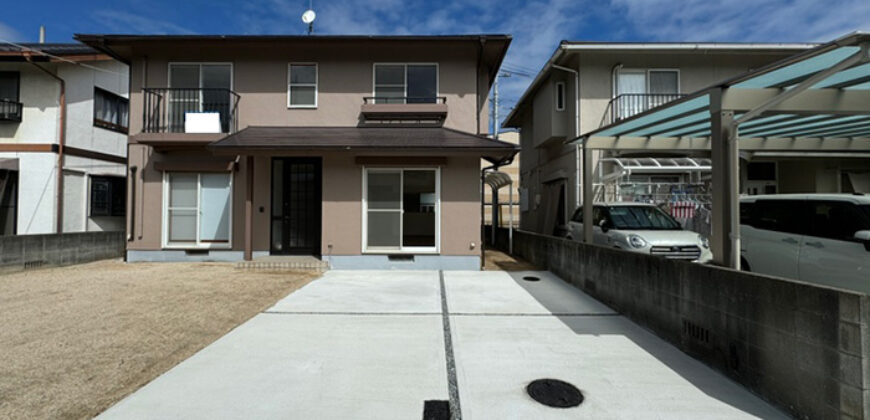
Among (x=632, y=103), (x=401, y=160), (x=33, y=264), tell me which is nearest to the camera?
(x=33, y=264)

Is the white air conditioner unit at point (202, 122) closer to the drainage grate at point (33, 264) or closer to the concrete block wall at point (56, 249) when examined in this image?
the concrete block wall at point (56, 249)

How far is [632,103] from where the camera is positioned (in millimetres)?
10984

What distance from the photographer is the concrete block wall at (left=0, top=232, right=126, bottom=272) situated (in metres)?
7.61

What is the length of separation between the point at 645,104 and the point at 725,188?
28.4 feet

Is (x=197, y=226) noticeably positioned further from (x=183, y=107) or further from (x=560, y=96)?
(x=560, y=96)

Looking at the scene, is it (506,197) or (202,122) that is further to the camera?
(506,197)


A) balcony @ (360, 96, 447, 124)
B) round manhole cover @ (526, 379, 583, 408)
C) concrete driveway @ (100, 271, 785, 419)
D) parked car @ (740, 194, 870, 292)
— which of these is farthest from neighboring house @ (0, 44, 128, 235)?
parked car @ (740, 194, 870, 292)

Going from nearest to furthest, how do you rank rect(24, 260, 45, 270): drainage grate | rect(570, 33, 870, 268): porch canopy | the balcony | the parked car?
rect(570, 33, 870, 268): porch canopy
the parked car
rect(24, 260, 45, 270): drainage grate
the balcony

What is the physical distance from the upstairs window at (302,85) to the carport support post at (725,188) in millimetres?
8187

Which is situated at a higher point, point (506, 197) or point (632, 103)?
point (632, 103)

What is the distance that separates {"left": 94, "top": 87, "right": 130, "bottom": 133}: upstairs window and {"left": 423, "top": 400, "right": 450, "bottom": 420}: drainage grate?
14284 millimetres

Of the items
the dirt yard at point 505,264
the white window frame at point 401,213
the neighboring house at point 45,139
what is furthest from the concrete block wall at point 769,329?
the neighboring house at point 45,139

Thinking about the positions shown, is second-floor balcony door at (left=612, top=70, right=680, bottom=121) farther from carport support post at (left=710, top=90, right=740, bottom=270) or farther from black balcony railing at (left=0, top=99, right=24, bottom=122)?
black balcony railing at (left=0, top=99, right=24, bottom=122)

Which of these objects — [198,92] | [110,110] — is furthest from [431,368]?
[110,110]
